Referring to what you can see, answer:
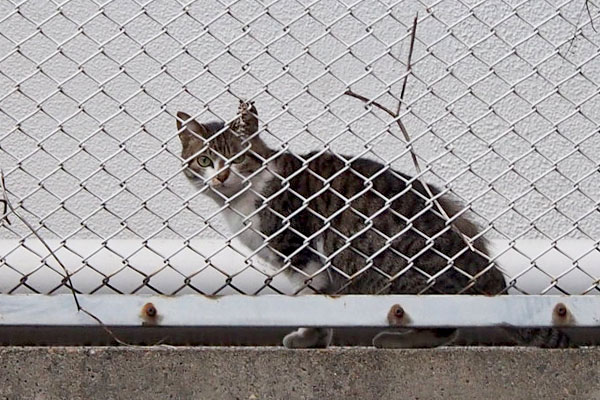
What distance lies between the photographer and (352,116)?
2.80 m

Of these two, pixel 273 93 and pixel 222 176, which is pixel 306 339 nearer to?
pixel 222 176

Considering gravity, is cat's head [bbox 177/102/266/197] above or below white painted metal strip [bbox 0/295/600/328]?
above

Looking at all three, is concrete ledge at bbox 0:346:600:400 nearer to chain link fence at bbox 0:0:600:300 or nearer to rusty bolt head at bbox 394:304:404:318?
rusty bolt head at bbox 394:304:404:318

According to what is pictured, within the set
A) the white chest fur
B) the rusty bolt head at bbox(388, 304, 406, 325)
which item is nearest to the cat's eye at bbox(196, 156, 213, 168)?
the white chest fur

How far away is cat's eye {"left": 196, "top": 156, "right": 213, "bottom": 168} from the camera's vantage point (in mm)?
2482

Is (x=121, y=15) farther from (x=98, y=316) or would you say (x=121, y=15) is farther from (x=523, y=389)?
(x=523, y=389)

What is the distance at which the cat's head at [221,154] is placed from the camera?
2.28 meters

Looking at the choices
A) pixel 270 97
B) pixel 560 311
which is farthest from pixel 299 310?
pixel 270 97

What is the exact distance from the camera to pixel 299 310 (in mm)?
1681

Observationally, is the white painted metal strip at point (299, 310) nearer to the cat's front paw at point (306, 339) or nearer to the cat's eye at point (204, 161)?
the cat's front paw at point (306, 339)

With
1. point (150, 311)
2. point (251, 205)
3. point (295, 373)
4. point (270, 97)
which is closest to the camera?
point (150, 311)

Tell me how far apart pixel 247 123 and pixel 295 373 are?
0.71 metres

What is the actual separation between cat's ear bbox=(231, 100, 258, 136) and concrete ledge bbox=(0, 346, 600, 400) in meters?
0.62

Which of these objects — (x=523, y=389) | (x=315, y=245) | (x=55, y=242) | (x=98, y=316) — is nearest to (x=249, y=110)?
(x=315, y=245)
